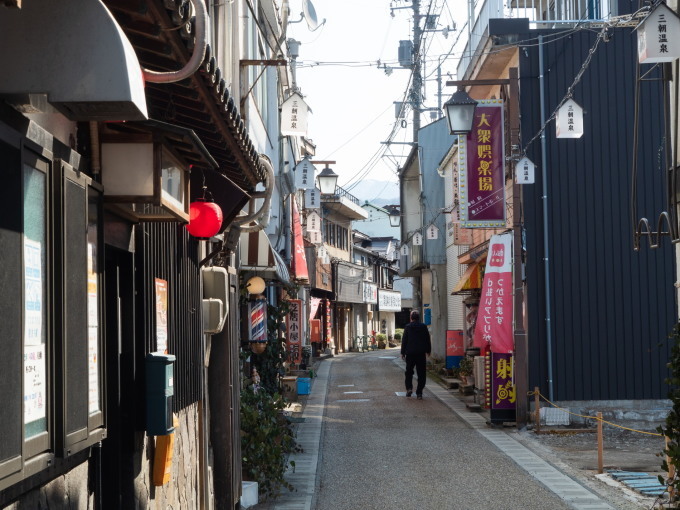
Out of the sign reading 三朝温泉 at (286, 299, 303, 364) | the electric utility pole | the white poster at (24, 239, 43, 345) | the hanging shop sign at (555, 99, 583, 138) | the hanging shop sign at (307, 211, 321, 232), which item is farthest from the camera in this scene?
the electric utility pole

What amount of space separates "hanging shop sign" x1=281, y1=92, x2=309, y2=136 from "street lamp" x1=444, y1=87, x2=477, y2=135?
337 cm

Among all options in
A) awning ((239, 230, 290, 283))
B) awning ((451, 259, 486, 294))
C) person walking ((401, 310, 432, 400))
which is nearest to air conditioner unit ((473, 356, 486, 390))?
person walking ((401, 310, 432, 400))

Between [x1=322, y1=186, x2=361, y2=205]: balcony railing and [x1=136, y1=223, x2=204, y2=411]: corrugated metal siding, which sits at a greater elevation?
[x1=322, y1=186, x2=361, y2=205]: balcony railing

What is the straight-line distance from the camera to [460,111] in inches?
661

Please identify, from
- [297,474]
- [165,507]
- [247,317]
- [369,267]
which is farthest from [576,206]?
[369,267]

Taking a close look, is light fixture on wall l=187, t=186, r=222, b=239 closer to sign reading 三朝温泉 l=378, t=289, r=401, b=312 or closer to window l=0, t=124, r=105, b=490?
window l=0, t=124, r=105, b=490

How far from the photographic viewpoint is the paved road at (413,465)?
1124 centimetres

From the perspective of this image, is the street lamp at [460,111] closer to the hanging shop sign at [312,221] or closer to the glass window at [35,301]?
the glass window at [35,301]

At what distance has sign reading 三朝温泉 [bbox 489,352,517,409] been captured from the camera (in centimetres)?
1767

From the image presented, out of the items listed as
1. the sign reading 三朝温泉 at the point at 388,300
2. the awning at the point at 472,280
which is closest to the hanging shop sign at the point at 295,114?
the awning at the point at 472,280

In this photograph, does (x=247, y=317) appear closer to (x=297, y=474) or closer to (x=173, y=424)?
(x=297, y=474)

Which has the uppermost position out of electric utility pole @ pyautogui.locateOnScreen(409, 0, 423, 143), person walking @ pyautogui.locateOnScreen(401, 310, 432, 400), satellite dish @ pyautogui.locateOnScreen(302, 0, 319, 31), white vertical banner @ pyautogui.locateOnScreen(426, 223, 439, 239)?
electric utility pole @ pyautogui.locateOnScreen(409, 0, 423, 143)

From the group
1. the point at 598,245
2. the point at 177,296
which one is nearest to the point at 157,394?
the point at 177,296

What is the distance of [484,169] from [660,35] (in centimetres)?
960
